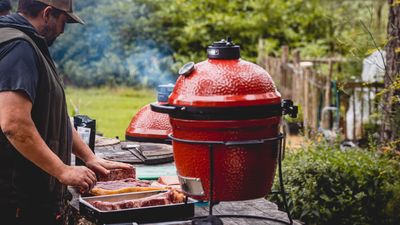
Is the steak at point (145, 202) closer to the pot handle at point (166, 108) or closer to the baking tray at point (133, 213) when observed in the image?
A: the baking tray at point (133, 213)

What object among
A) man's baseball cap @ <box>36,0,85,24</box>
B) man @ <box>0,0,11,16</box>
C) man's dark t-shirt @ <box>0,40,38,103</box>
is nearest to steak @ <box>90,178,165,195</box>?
man's dark t-shirt @ <box>0,40,38,103</box>

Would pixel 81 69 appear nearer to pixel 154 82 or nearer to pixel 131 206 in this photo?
pixel 154 82

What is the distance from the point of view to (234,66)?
289 cm

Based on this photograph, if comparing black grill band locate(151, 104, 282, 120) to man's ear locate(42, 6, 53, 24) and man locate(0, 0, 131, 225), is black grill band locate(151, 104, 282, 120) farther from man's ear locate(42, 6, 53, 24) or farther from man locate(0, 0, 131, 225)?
man's ear locate(42, 6, 53, 24)

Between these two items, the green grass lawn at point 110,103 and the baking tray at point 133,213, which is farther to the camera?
the green grass lawn at point 110,103

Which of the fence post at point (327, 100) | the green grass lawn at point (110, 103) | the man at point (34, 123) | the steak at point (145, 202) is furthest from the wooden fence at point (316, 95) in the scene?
the man at point (34, 123)

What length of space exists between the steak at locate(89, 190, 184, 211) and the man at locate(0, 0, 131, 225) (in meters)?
0.13

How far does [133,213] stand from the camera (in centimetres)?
319

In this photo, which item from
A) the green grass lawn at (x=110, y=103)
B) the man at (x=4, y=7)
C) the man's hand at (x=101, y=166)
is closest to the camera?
the man's hand at (x=101, y=166)

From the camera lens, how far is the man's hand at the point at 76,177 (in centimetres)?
303

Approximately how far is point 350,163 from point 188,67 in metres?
3.54

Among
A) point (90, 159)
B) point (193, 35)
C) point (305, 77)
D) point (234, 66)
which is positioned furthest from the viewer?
point (193, 35)

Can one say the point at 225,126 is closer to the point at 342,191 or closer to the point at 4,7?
the point at 342,191

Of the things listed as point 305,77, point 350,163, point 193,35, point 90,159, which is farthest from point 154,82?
point 90,159
